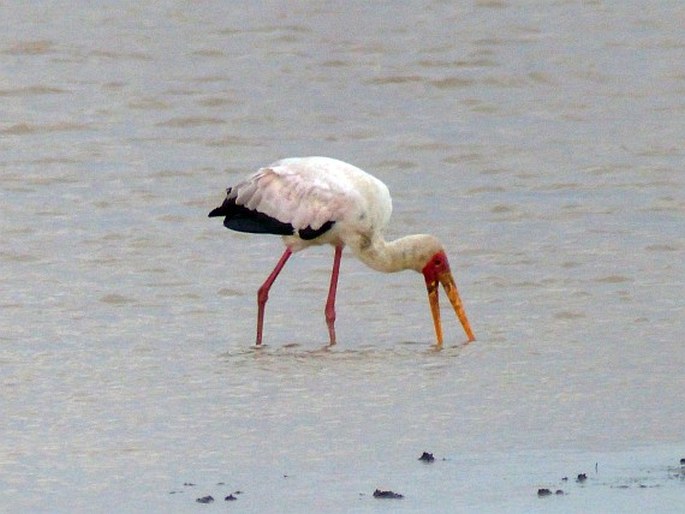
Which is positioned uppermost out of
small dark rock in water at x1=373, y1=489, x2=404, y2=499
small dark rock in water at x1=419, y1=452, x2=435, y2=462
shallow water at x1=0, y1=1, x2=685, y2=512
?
small dark rock in water at x1=373, y1=489, x2=404, y2=499

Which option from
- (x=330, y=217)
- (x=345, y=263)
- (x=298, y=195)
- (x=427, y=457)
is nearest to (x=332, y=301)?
(x=330, y=217)

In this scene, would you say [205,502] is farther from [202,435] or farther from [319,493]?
[202,435]

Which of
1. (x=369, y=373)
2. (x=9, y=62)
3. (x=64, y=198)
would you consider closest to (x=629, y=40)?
(x=9, y=62)

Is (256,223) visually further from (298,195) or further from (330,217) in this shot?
(330,217)

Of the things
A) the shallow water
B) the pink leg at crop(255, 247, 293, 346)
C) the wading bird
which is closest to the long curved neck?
the wading bird

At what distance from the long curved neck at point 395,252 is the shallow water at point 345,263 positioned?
0.91 feet

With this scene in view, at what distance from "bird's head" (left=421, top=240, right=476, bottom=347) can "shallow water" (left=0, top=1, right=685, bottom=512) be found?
16cm

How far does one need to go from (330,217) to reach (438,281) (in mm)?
646

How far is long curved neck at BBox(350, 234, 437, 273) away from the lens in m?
10.8

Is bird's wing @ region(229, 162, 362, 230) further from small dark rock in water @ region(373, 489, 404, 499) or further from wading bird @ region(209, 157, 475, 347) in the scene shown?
small dark rock in water @ region(373, 489, 404, 499)

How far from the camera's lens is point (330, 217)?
10930 mm

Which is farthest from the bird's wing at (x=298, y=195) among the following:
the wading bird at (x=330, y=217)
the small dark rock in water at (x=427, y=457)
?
the small dark rock in water at (x=427, y=457)

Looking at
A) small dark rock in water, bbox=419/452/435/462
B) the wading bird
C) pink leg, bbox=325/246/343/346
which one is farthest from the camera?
the wading bird

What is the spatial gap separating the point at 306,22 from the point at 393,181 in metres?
6.60
